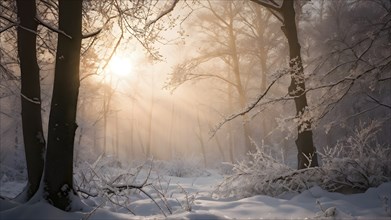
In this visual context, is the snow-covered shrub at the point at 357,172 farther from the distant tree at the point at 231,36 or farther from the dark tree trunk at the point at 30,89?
the distant tree at the point at 231,36

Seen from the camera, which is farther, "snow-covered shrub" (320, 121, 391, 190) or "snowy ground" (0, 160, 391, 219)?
"snow-covered shrub" (320, 121, 391, 190)

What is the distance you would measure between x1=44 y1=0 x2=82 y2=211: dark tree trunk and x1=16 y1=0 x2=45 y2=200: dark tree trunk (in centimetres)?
139

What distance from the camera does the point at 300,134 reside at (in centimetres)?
707

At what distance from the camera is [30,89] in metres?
5.60

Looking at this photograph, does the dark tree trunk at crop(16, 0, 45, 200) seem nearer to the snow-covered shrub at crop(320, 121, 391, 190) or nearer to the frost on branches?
the frost on branches

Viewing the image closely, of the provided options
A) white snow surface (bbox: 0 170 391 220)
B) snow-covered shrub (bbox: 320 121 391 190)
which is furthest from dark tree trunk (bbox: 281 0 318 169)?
white snow surface (bbox: 0 170 391 220)

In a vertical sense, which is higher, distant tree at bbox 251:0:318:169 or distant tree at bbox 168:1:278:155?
distant tree at bbox 168:1:278:155

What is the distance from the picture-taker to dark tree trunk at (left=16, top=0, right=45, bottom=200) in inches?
214

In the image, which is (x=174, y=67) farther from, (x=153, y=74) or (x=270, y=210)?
(x=153, y=74)

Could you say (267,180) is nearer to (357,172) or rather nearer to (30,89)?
(357,172)

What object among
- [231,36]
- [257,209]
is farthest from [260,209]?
[231,36]

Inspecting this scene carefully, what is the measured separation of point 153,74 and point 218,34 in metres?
21.5

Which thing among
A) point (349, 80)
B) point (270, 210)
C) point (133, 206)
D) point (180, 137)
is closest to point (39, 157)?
point (133, 206)

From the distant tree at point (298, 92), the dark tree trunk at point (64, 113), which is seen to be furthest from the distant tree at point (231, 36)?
the dark tree trunk at point (64, 113)
